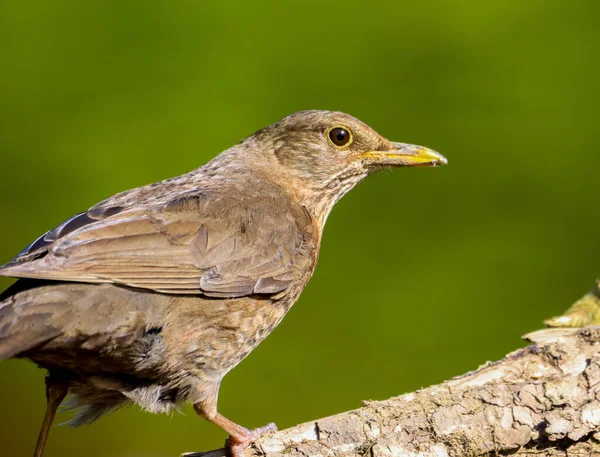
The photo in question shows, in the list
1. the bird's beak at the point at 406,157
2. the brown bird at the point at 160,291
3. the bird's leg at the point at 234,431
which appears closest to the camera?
the brown bird at the point at 160,291

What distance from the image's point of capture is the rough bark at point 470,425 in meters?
3.64

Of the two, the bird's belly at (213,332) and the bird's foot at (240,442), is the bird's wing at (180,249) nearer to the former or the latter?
the bird's belly at (213,332)

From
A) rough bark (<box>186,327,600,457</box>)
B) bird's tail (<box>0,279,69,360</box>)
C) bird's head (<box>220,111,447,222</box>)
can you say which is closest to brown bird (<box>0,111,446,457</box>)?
bird's tail (<box>0,279,69,360</box>)

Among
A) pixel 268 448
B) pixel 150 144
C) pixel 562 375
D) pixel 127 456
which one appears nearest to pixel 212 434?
pixel 127 456

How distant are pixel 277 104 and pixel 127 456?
2303mm

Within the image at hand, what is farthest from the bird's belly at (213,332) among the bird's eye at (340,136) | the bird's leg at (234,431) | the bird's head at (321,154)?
the bird's eye at (340,136)

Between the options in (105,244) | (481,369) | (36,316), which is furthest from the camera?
(481,369)

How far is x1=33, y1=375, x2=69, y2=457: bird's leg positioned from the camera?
3.92m

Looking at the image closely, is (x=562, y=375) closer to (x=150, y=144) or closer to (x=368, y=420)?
(x=368, y=420)

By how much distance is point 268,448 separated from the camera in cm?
372

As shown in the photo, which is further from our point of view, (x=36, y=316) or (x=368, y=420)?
(x=368, y=420)

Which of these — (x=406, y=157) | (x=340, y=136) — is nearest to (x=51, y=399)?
(x=340, y=136)

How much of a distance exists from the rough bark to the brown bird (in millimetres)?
429

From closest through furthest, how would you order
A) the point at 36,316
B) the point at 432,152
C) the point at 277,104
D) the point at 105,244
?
the point at 36,316 → the point at 105,244 → the point at 432,152 → the point at 277,104
